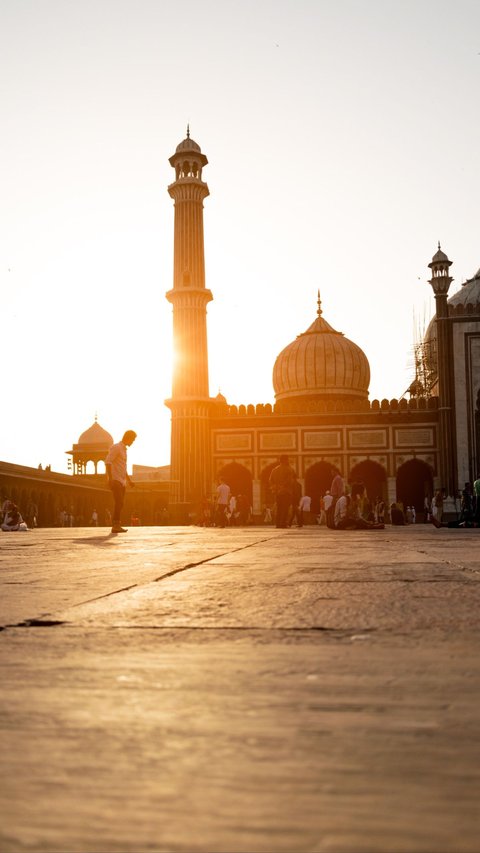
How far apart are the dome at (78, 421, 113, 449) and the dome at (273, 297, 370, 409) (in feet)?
45.5

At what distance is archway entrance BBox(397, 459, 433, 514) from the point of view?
27125mm

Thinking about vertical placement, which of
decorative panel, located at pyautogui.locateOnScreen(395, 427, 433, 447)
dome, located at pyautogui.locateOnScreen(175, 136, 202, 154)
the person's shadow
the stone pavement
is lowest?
the person's shadow

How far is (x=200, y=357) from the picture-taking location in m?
27.2

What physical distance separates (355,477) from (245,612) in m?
25.4

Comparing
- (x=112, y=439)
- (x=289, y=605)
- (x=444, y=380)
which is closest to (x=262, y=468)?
(x=444, y=380)

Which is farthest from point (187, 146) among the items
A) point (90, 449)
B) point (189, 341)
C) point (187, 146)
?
point (90, 449)

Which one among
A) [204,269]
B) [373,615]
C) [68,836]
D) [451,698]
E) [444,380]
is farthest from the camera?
[204,269]

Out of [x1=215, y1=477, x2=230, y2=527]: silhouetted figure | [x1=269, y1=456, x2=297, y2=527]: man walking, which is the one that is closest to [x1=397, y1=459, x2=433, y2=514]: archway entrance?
[x1=215, y1=477, x2=230, y2=527]: silhouetted figure

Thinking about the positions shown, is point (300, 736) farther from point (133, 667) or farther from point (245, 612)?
point (245, 612)

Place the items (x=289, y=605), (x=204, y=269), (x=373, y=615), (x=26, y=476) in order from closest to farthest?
(x=373, y=615)
(x=289, y=605)
(x=26, y=476)
(x=204, y=269)

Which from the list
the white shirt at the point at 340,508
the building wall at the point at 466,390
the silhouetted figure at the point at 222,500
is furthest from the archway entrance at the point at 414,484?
the white shirt at the point at 340,508

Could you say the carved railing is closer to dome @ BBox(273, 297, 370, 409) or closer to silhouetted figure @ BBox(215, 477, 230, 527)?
dome @ BBox(273, 297, 370, 409)

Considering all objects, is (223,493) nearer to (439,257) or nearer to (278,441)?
(278,441)

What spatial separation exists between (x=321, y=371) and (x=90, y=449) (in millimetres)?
15867
